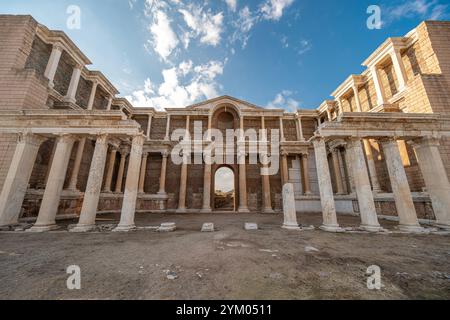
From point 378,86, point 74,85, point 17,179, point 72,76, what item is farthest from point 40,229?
point 378,86

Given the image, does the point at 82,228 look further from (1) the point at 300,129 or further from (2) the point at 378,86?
(2) the point at 378,86

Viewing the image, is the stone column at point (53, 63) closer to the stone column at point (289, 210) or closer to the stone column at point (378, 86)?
the stone column at point (289, 210)

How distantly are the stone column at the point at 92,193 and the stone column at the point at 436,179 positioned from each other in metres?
17.5

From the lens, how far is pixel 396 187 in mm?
8477

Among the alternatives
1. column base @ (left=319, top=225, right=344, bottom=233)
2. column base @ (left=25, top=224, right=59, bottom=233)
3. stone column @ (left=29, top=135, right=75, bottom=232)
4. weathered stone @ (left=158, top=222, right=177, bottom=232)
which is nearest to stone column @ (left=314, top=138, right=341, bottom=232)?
column base @ (left=319, top=225, right=344, bottom=233)

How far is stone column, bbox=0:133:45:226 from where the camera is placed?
8336mm

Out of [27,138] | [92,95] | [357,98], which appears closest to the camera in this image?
[27,138]

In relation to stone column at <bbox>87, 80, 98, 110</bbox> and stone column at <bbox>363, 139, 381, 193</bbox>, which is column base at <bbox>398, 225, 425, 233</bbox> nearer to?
stone column at <bbox>363, 139, 381, 193</bbox>

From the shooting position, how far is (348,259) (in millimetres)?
4480

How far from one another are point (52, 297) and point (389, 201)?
17487mm

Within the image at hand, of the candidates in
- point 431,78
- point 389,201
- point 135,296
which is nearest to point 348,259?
point 135,296

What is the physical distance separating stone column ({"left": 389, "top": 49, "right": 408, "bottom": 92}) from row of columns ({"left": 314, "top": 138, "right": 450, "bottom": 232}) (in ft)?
23.2

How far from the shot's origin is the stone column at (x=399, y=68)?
12893mm

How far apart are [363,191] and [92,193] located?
13.9 m
